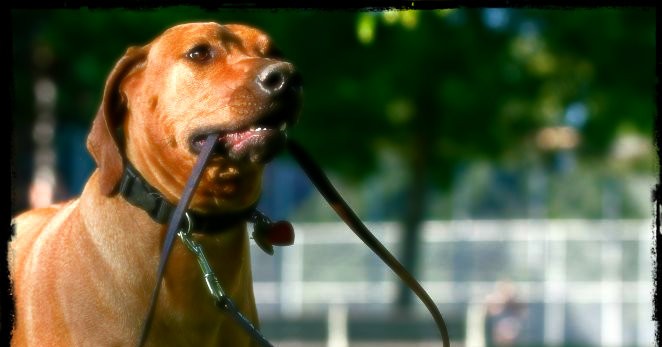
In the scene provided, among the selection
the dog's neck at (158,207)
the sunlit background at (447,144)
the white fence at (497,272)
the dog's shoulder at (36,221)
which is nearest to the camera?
the dog's neck at (158,207)

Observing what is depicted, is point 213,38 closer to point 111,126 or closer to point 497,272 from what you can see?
point 111,126

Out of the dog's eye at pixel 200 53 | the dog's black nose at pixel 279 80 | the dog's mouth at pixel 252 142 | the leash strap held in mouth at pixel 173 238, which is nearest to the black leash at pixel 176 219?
the leash strap held in mouth at pixel 173 238

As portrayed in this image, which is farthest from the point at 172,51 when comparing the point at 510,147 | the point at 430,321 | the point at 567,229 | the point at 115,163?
the point at 567,229

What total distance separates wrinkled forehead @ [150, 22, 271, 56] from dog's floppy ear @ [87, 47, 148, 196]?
10 cm

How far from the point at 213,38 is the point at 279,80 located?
1.23 feet

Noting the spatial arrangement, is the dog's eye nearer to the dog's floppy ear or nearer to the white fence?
the dog's floppy ear

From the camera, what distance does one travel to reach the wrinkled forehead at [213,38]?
13.1 ft

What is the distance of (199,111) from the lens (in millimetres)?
3855

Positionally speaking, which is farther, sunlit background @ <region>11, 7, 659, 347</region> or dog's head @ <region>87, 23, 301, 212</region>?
sunlit background @ <region>11, 7, 659, 347</region>

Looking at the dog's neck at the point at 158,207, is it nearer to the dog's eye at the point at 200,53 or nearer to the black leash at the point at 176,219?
the black leash at the point at 176,219

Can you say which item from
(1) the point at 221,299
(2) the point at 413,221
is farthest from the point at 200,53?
(2) the point at 413,221

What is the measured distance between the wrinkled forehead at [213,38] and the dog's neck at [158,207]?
1.35 ft

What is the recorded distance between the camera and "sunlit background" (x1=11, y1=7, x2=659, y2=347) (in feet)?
45.1

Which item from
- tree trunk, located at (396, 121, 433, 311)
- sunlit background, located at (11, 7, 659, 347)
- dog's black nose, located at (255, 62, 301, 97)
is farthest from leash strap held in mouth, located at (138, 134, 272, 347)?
tree trunk, located at (396, 121, 433, 311)
